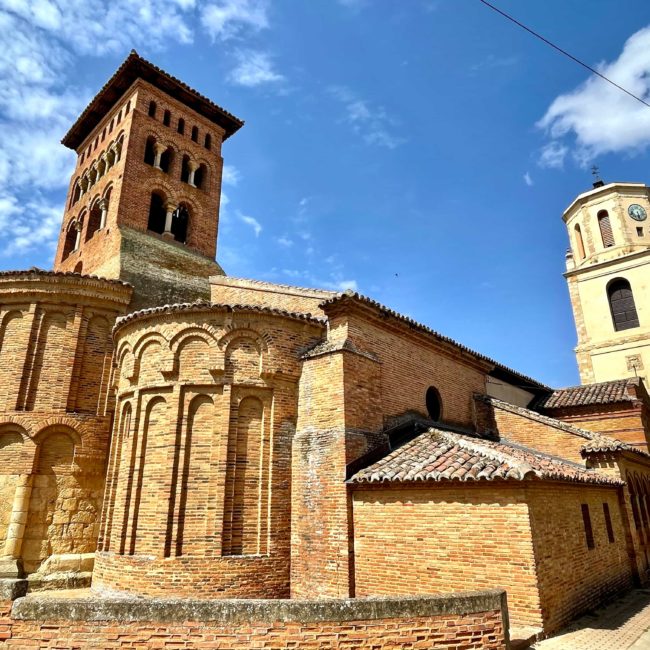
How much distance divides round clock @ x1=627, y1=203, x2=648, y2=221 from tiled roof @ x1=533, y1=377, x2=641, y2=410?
1103 cm

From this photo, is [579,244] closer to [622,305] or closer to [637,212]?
[637,212]

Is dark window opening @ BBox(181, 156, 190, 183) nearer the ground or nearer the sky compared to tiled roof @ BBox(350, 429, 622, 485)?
nearer the sky

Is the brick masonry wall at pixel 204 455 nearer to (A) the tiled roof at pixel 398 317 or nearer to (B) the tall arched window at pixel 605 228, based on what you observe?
(A) the tiled roof at pixel 398 317

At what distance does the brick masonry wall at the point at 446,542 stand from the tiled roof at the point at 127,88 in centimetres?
1884

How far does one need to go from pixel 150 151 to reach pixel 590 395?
63.1 ft

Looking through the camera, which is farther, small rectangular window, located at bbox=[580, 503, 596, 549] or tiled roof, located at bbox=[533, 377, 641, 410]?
tiled roof, located at bbox=[533, 377, 641, 410]

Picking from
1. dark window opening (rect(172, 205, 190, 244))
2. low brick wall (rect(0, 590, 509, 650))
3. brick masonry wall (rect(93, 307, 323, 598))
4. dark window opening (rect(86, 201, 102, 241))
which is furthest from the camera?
dark window opening (rect(172, 205, 190, 244))

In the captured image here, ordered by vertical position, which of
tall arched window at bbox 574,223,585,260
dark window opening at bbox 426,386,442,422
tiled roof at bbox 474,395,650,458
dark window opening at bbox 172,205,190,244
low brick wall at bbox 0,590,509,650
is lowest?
low brick wall at bbox 0,590,509,650

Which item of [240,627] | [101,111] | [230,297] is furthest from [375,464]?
[101,111]

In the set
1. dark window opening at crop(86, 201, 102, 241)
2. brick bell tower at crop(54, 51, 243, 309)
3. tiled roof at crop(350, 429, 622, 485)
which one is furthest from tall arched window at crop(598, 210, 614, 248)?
dark window opening at crop(86, 201, 102, 241)

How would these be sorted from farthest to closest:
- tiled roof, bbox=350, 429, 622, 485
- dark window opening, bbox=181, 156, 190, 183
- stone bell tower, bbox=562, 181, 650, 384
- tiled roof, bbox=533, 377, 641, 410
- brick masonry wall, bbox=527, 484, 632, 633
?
stone bell tower, bbox=562, 181, 650, 384, dark window opening, bbox=181, 156, 190, 183, tiled roof, bbox=533, 377, 641, 410, tiled roof, bbox=350, 429, 622, 485, brick masonry wall, bbox=527, 484, 632, 633

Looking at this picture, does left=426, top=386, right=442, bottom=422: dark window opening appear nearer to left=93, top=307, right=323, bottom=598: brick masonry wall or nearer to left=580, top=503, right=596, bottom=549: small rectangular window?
left=93, top=307, right=323, bottom=598: brick masonry wall

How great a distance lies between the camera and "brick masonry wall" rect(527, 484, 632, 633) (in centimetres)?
715

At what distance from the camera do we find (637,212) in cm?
2391
